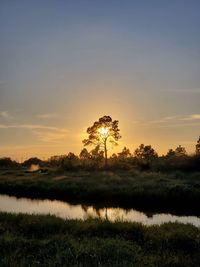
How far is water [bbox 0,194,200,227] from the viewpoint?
2622cm

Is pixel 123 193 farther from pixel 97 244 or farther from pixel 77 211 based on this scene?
pixel 97 244

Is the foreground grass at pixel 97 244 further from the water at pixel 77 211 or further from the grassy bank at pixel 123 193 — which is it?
the grassy bank at pixel 123 193

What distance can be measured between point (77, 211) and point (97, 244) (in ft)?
58.3

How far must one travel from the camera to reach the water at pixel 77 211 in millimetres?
26219

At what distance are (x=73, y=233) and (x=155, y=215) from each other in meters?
12.6

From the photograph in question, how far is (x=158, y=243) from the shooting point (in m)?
15.0

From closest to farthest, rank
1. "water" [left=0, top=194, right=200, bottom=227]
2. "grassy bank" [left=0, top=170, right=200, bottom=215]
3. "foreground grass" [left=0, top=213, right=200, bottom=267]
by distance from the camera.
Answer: "foreground grass" [left=0, top=213, right=200, bottom=267] → "water" [left=0, top=194, right=200, bottom=227] → "grassy bank" [left=0, top=170, right=200, bottom=215]

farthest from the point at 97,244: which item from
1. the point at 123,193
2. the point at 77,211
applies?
the point at 123,193

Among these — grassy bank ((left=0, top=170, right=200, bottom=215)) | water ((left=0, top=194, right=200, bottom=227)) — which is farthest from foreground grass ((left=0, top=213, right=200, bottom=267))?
grassy bank ((left=0, top=170, right=200, bottom=215))

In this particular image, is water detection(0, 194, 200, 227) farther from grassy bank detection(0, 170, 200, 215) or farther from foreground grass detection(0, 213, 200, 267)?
foreground grass detection(0, 213, 200, 267)

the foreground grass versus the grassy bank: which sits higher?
the grassy bank

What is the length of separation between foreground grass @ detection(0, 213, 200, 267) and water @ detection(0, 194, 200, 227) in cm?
589

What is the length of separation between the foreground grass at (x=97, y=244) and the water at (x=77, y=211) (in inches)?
232

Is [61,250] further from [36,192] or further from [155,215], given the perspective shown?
[36,192]
